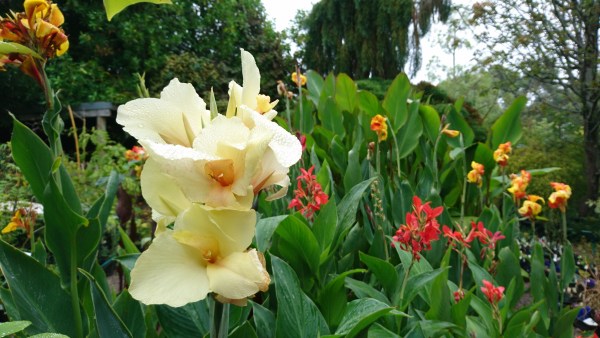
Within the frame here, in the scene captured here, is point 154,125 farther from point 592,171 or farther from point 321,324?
point 592,171

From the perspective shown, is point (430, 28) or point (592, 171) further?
point (430, 28)

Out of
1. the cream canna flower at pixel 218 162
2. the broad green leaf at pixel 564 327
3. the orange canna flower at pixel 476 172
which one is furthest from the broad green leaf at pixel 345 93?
the cream canna flower at pixel 218 162

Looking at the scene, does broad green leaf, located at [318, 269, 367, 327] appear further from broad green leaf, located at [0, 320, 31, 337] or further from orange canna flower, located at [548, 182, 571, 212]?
orange canna flower, located at [548, 182, 571, 212]

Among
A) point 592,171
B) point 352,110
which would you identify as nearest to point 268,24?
point 592,171

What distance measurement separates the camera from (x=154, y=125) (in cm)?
49

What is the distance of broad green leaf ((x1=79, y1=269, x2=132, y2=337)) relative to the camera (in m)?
0.60

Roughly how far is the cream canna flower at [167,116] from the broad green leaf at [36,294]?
43 cm

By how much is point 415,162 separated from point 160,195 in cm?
183

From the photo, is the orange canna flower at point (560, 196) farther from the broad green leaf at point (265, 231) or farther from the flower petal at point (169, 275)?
the flower petal at point (169, 275)

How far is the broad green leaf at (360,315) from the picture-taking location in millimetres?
724

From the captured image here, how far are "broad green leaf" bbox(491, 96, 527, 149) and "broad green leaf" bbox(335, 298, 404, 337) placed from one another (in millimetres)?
1711

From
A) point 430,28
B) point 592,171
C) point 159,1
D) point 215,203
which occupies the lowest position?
point 592,171

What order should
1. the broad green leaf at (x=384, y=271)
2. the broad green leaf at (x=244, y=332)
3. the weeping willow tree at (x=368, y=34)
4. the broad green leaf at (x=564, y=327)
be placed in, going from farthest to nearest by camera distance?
1. the weeping willow tree at (x=368, y=34)
2. the broad green leaf at (x=564, y=327)
3. the broad green leaf at (x=384, y=271)
4. the broad green leaf at (x=244, y=332)

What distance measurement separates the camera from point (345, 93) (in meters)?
2.35
